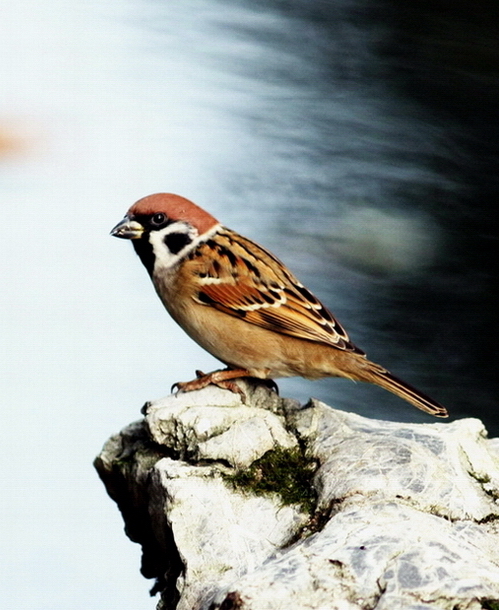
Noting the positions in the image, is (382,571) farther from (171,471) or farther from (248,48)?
(248,48)

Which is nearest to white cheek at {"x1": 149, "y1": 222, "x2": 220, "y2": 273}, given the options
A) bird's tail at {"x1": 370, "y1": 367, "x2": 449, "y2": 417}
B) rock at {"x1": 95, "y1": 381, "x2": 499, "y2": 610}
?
rock at {"x1": 95, "y1": 381, "x2": 499, "y2": 610}

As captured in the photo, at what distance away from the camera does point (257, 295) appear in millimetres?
3559

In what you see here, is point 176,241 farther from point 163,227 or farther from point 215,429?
point 215,429

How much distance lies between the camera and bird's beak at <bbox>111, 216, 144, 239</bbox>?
339 centimetres

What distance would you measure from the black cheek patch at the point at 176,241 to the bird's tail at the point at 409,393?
752 millimetres

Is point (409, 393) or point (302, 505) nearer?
point (302, 505)

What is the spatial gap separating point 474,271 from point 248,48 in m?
3.50

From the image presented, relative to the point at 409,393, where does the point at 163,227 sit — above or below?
above

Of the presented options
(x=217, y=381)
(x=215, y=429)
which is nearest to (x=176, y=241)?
(x=217, y=381)

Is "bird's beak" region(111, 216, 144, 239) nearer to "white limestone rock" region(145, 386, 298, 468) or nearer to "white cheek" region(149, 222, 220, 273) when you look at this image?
"white cheek" region(149, 222, 220, 273)

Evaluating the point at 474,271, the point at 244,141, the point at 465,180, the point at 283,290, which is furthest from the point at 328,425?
the point at 244,141

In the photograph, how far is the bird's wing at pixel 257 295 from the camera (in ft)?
11.4

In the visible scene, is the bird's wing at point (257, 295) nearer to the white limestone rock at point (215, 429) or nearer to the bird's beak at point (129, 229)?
the bird's beak at point (129, 229)

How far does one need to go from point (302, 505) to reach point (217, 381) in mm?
731
